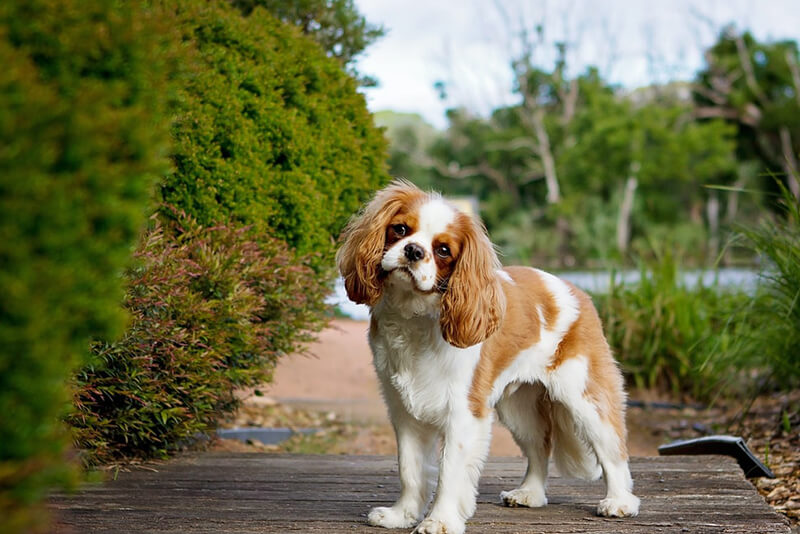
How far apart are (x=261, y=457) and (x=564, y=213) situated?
1447 inches

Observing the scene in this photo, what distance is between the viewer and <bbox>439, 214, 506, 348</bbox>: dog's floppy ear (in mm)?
3340

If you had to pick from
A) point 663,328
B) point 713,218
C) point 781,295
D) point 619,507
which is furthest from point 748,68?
point 619,507

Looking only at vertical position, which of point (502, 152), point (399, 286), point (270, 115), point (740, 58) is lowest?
point (399, 286)

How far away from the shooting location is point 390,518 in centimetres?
363

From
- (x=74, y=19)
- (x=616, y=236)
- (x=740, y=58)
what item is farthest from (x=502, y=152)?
(x=74, y=19)

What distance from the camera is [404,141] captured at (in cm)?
4888

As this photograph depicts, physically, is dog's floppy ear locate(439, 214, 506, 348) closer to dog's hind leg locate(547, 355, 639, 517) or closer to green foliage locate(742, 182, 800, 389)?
dog's hind leg locate(547, 355, 639, 517)

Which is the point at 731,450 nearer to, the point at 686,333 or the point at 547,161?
the point at 686,333

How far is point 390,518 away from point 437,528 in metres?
0.28

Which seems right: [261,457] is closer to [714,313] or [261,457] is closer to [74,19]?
[74,19]

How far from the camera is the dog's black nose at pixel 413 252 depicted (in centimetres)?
328

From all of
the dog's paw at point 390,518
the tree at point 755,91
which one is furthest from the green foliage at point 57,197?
the tree at point 755,91

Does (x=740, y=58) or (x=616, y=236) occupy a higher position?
(x=740, y=58)

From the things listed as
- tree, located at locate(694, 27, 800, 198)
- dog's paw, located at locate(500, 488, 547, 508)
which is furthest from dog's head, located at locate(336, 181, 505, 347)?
tree, located at locate(694, 27, 800, 198)
